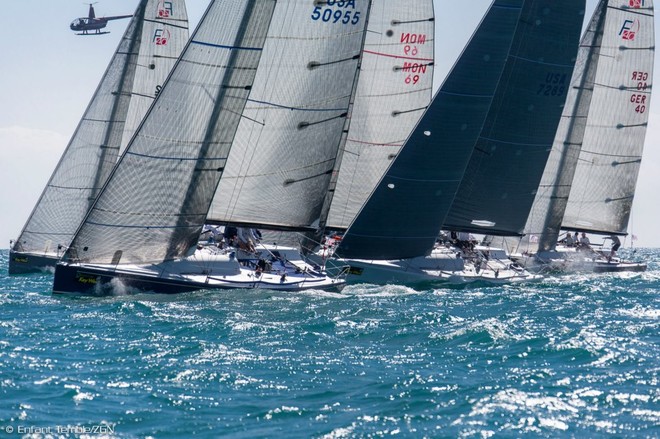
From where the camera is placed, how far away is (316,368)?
59.6 ft

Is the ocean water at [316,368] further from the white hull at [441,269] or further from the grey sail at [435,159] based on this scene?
the grey sail at [435,159]

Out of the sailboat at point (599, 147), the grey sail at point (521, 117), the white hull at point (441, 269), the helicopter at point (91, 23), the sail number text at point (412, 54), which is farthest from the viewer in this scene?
the helicopter at point (91, 23)

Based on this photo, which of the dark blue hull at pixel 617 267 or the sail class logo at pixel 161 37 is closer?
the sail class logo at pixel 161 37

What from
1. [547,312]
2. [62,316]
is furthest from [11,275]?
[547,312]

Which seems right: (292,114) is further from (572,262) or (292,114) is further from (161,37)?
(572,262)

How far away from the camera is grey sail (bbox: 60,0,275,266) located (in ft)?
88.6

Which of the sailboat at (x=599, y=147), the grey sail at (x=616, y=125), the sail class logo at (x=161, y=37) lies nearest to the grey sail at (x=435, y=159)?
the sailboat at (x=599, y=147)

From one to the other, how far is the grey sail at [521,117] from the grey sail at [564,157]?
20.3ft

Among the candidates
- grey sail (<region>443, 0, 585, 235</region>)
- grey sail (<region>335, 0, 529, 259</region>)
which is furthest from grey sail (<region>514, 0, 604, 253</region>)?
grey sail (<region>335, 0, 529, 259</region>)

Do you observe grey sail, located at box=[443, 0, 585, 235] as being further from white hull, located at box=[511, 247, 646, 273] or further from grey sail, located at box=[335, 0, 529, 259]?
white hull, located at box=[511, 247, 646, 273]

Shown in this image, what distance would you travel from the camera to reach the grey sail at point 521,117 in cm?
3709

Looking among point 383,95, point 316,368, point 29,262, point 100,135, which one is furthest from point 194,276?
point 383,95

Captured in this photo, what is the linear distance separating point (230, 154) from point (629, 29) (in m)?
22.0

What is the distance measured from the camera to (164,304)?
25516 mm
